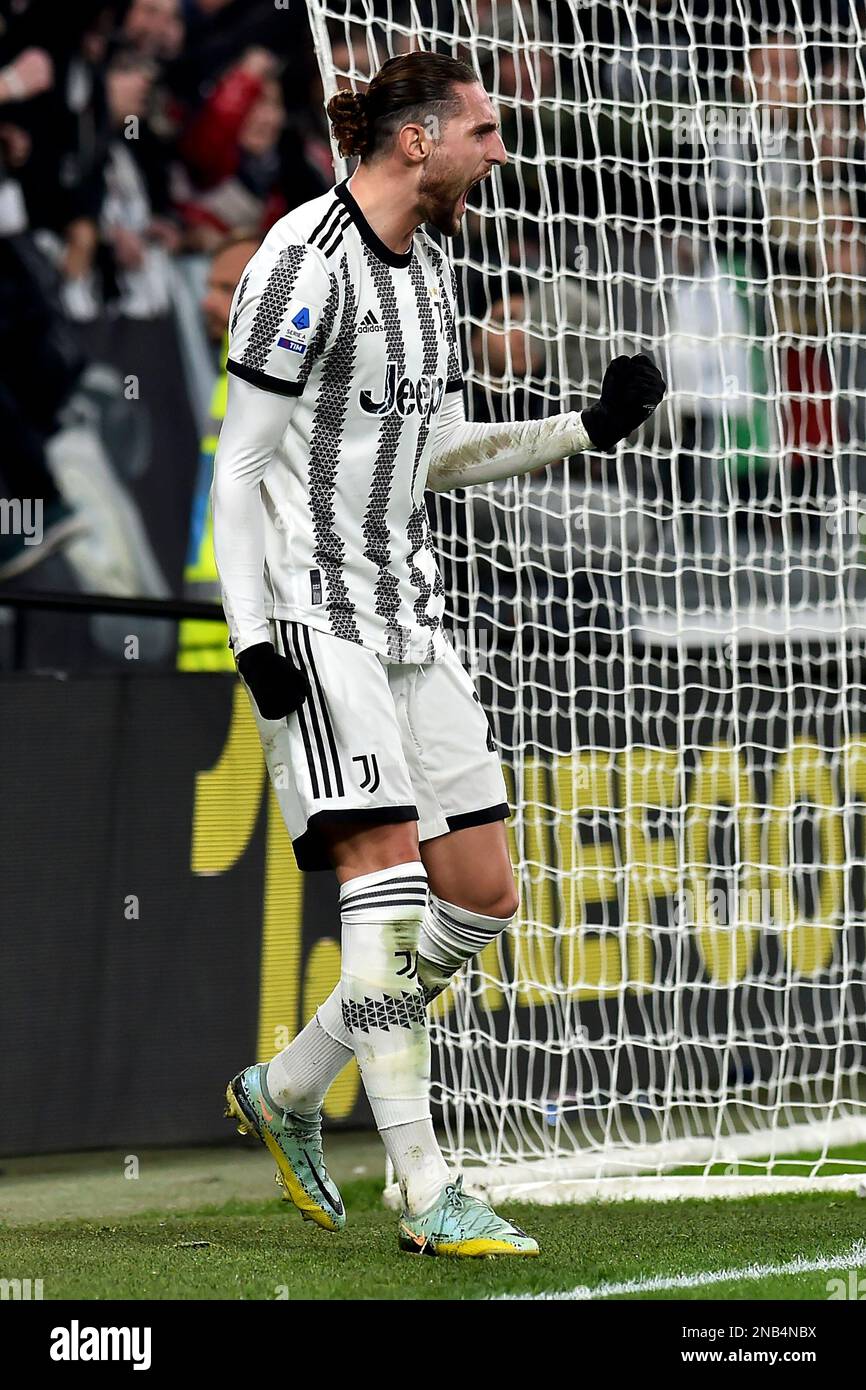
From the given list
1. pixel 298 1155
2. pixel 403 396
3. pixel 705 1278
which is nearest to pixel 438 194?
pixel 403 396

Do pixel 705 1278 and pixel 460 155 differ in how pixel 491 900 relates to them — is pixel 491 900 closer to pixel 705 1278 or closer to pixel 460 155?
pixel 705 1278

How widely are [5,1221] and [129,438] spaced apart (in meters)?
2.75

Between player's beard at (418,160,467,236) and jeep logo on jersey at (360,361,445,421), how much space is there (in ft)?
0.89

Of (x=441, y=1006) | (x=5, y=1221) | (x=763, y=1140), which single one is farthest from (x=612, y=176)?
(x=5, y=1221)

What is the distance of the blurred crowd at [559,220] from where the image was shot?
524cm

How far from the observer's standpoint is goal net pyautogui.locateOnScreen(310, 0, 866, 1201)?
16.9ft

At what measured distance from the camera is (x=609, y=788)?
5.36 m

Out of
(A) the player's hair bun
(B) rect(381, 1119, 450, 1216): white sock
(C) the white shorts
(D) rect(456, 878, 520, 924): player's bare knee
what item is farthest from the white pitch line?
(A) the player's hair bun

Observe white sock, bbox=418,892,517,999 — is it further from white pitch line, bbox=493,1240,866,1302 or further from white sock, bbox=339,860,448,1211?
white pitch line, bbox=493,1240,866,1302

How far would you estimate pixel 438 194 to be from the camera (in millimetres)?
3445

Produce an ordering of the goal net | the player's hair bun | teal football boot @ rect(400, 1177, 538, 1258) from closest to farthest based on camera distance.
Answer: teal football boot @ rect(400, 1177, 538, 1258) < the player's hair bun < the goal net

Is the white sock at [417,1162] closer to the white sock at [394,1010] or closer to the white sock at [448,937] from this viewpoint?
the white sock at [394,1010]
